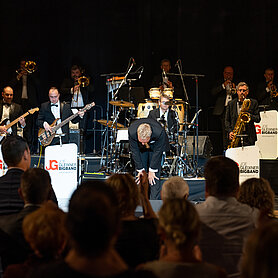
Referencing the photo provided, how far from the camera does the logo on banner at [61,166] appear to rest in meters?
7.08

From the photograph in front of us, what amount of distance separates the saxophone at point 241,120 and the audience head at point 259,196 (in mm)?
5386

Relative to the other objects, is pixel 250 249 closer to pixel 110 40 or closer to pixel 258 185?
pixel 258 185

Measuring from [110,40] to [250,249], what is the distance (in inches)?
435

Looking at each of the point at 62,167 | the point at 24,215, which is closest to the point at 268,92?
the point at 62,167

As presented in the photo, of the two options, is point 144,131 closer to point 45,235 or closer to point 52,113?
point 52,113

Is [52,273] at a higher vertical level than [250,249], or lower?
lower

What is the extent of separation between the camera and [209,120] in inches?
456

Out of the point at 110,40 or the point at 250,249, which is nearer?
the point at 250,249

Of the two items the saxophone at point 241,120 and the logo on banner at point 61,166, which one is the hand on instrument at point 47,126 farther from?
the saxophone at point 241,120

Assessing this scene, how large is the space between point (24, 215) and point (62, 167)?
4.41 meters

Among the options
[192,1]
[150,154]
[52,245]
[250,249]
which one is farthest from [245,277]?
[192,1]

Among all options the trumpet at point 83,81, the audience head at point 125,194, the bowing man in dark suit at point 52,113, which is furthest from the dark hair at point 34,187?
the trumpet at point 83,81

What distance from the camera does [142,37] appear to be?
11891 mm

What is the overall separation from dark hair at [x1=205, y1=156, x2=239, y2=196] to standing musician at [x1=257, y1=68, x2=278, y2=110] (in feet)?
24.7
